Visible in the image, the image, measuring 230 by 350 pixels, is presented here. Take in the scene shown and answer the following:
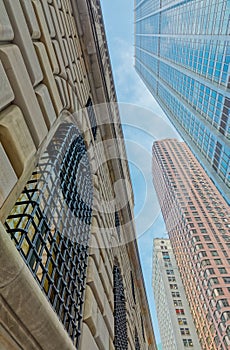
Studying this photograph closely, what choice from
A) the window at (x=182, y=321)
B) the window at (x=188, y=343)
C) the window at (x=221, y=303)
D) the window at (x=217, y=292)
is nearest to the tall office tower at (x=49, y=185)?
the window at (x=221, y=303)

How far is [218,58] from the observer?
33938 mm

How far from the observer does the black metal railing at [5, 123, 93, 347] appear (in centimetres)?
300

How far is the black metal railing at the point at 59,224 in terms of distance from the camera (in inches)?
118

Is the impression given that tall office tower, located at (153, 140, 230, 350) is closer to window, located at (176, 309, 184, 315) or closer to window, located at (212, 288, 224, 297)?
window, located at (212, 288, 224, 297)

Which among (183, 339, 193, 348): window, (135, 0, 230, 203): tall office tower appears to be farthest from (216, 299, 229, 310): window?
(135, 0, 230, 203): tall office tower

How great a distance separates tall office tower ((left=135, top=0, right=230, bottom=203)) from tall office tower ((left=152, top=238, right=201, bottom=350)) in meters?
50.5

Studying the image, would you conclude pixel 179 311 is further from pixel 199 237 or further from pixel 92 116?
pixel 92 116

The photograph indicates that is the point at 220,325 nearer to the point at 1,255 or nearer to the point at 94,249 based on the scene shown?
the point at 94,249

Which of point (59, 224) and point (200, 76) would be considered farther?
point (200, 76)

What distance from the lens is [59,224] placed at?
161 inches

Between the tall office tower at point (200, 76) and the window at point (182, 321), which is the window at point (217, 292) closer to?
the window at point (182, 321)

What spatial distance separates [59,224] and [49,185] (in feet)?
2.29

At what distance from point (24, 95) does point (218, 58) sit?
38.0 metres

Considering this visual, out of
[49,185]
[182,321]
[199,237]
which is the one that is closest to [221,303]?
[199,237]
